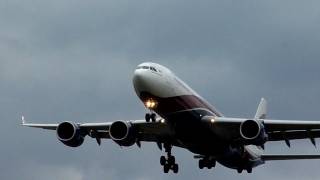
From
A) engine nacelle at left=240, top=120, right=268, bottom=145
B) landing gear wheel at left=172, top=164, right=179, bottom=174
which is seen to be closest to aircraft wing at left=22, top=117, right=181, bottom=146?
landing gear wheel at left=172, top=164, right=179, bottom=174

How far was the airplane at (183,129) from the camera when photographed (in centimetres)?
6925

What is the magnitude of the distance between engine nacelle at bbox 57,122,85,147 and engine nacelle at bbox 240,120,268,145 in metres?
13.1

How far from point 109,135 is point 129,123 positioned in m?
3.01

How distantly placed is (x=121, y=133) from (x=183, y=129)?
18.1 feet

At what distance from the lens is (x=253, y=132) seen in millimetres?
71250

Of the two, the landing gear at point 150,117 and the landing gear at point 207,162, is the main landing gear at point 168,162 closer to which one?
the landing gear at point 207,162

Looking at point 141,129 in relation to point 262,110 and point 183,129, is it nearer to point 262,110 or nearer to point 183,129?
point 183,129

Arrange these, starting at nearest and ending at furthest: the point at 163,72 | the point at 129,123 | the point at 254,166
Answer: the point at 163,72 < the point at 129,123 < the point at 254,166

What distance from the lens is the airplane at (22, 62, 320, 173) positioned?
6925cm

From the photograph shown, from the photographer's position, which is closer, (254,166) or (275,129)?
→ (275,129)

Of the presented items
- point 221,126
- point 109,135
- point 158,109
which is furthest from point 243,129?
point 109,135

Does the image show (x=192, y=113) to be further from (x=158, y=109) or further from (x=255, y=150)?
(x=255, y=150)

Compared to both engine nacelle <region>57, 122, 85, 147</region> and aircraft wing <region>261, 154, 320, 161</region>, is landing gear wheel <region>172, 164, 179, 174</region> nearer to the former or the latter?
engine nacelle <region>57, 122, 85, 147</region>

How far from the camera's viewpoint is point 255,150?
83.1 meters
